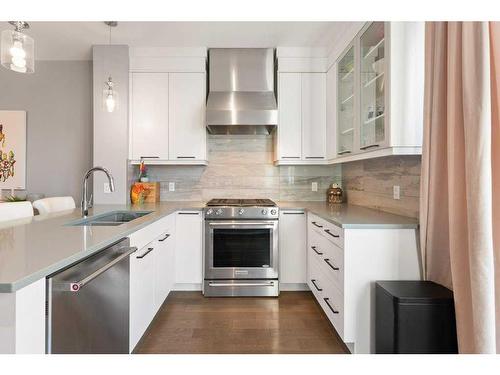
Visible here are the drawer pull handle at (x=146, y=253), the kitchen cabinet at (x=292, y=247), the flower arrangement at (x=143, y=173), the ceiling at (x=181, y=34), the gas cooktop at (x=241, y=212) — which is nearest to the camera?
the drawer pull handle at (x=146, y=253)

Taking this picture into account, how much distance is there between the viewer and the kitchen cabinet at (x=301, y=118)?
Result: 3141 millimetres

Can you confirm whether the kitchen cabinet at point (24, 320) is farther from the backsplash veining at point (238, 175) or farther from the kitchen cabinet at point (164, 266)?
the backsplash veining at point (238, 175)

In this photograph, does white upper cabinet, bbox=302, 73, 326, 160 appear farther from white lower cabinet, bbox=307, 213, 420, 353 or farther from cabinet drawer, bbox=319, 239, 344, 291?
white lower cabinet, bbox=307, 213, 420, 353

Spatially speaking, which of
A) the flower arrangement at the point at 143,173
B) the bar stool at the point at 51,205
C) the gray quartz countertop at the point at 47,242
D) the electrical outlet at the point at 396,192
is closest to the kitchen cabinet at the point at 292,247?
the electrical outlet at the point at 396,192

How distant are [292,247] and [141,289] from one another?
1.52 meters

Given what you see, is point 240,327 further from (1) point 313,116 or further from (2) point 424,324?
(1) point 313,116

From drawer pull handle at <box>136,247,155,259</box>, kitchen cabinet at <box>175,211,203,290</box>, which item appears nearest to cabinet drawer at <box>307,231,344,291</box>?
kitchen cabinet at <box>175,211,203,290</box>

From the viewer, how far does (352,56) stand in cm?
246

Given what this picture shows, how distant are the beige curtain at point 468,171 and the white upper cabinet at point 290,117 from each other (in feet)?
5.35

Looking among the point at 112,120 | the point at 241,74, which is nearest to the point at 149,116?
the point at 112,120

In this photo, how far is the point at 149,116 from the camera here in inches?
124

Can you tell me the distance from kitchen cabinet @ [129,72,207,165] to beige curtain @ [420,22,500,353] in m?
2.18

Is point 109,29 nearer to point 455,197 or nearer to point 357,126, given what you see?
point 357,126

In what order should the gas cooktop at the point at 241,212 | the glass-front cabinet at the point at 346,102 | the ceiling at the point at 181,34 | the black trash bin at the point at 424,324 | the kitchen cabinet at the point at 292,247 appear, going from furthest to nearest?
the kitchen cabinet at the point at 292,247 < the gas cooktop at the point at 241,212 < the ceiling at the point at 181,34 < the glass-front cabinet at the point at 346,102 < the black trash bin at the point at 424,324
